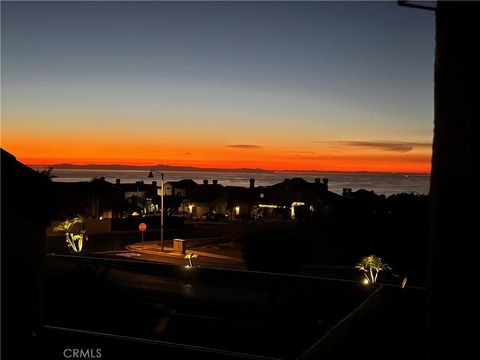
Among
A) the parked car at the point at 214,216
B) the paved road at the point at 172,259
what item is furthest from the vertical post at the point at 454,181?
the parked car at the point at 214,216

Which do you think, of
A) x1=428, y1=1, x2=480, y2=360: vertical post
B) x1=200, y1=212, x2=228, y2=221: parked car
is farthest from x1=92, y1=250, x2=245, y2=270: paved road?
x1=200, y1=212, x2=228, y2=221: parked car

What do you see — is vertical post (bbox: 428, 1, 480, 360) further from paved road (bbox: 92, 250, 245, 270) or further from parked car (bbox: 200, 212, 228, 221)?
parked car (bbox: 200, 212, 228, 221)

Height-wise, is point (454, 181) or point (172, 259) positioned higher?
point (454, 181)

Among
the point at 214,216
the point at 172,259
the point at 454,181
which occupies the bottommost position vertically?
the point at 172,259

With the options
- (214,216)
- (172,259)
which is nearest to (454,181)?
(172,259)

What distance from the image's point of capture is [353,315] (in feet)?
11.2

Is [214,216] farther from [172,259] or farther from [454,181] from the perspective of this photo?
[454,181]

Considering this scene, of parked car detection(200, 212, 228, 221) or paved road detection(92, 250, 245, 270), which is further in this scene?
parked car detection(200, 212, 228, 221)

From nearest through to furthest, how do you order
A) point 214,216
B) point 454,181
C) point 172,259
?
point 454,181, point 172,259, point 214,216

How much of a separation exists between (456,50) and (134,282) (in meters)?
6.48

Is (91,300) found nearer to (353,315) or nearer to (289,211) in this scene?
(353,315)

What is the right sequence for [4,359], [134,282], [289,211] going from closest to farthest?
[4,359]
[134,282]
[289,211]

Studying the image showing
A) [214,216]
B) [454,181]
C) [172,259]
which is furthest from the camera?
[214,216]

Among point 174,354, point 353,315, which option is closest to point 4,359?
point 174,354
